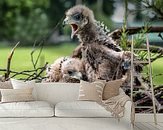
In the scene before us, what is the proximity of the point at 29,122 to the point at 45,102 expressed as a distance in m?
0.44

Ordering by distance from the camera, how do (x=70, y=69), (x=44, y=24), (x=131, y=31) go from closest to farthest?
1. (x=70, y=69)
2. (x=131, y=31)
3. (x=44, y=24)

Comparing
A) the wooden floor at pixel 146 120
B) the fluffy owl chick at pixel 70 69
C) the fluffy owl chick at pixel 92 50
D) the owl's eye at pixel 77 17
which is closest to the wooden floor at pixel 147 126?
the wooden floor at pixel 146 120

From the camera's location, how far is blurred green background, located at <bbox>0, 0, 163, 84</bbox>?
6.51m

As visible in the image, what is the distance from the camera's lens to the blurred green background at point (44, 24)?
651 centimetres

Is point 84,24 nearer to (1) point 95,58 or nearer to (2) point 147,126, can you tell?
(1) point 95,58

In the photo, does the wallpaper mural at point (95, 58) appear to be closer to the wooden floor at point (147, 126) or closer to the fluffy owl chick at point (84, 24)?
the fluffy owl chick at point (84, 24)

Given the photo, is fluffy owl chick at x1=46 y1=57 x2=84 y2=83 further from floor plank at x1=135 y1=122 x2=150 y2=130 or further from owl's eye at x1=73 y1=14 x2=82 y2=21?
floor plank at x1=135 y1=122 x2=150 y2=130

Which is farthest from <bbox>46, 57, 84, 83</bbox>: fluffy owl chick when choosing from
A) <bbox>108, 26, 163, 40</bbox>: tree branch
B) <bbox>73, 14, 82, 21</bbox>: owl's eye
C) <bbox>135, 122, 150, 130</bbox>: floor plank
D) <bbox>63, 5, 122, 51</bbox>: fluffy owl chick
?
<bbox>135, 122, 150, 130</bbox>: floor plank

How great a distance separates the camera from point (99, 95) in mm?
4664

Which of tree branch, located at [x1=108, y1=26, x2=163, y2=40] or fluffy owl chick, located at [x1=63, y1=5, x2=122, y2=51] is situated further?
tree branch, located at [x1=108, y1=26, x2=163, y2=40]

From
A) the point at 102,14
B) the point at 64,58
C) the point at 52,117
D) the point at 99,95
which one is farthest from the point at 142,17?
the point at 52,117

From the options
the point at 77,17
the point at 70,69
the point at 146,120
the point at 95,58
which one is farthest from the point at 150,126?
the point at 77,17

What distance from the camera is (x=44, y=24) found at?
7.71m

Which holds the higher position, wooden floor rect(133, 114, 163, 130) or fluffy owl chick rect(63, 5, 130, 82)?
fluffy owl chick rect(63, 5, 130, 82)
